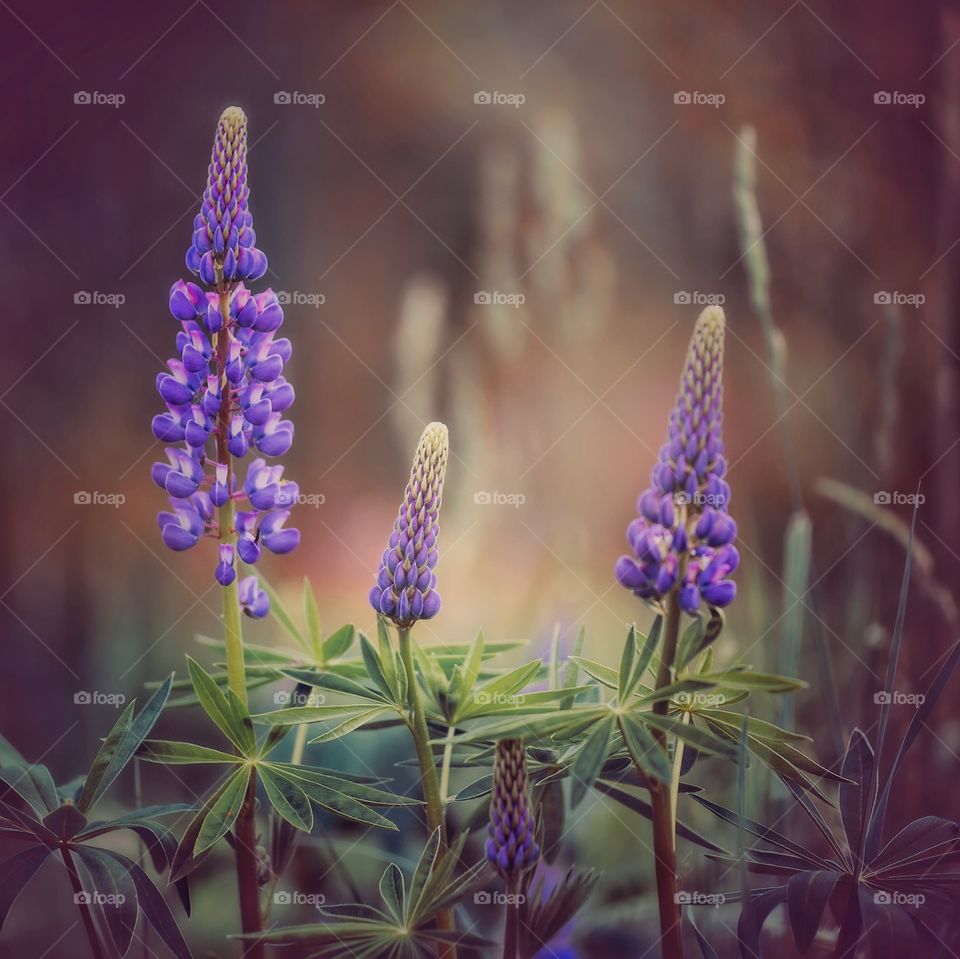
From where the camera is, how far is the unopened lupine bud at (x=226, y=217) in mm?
1293

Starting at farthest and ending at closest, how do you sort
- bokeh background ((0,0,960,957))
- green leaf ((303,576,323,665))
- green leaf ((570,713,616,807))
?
bokeh background ((0,0,960,957)), green leaf ((303,576,323,665)), green leaf ((570,713,616,807))

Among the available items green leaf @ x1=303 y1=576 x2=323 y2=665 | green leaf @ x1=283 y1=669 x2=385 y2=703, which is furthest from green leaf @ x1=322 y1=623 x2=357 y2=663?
green leaf @ x1=283 y1=669 x2=385 y2=703

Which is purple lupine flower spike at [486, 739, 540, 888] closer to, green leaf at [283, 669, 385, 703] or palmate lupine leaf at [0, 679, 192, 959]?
green leaf at [283, 669, 385, 703]

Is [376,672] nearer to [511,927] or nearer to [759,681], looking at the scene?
[511,927]

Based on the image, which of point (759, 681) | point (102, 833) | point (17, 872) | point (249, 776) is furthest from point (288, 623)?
point (759, 681)

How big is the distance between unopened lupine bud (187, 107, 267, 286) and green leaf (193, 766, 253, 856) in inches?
27.4

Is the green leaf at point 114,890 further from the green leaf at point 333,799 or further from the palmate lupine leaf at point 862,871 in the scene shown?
the palmate lupine leaf at point 862,871

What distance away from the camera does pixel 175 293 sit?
4.20ft

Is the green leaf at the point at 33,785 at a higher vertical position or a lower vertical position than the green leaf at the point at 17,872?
higher

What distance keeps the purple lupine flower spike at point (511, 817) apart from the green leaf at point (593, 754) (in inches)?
2.8

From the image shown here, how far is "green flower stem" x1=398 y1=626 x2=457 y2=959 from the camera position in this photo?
48.6 inches

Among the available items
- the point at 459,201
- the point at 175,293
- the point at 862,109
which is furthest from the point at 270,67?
the point at 862,109

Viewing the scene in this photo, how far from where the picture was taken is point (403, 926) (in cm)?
124

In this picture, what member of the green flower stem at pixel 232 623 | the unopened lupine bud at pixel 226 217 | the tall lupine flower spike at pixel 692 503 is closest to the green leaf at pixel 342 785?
the green flower stem at pixel 232 623
